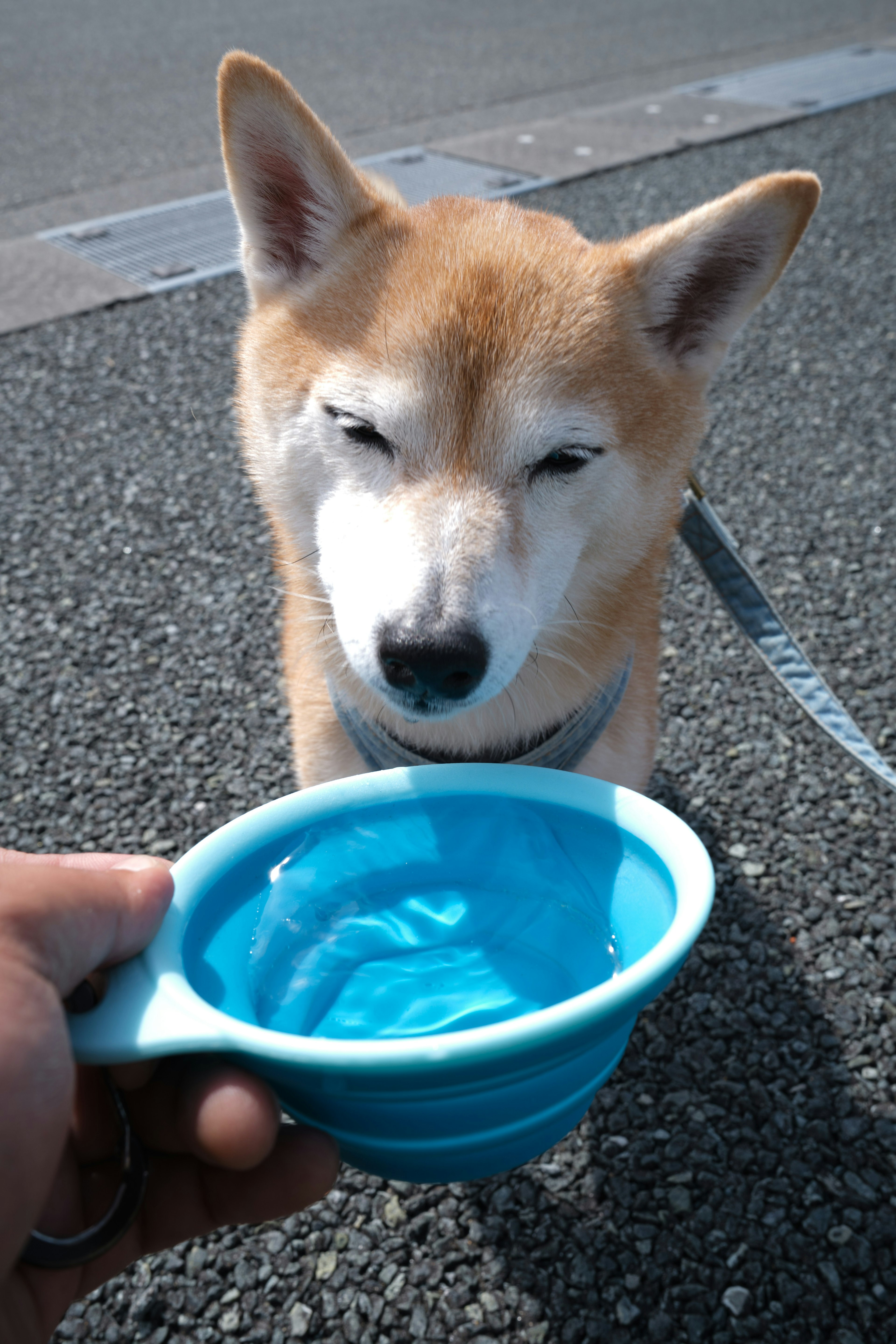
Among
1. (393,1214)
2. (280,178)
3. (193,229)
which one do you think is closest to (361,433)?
(280,178)

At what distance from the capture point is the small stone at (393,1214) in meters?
1.88

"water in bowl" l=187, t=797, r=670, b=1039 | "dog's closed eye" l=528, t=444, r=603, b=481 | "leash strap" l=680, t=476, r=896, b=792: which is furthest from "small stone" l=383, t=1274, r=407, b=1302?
"dog's closed eye" l=528, t=444, r=603, b=481

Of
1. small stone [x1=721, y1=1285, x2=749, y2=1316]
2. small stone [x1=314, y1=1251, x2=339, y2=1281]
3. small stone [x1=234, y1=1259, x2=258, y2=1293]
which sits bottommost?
small stone [x1=234, y1=1259, x2=258, y2=1293]

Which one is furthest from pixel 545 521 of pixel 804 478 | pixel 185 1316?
pixel 804 478

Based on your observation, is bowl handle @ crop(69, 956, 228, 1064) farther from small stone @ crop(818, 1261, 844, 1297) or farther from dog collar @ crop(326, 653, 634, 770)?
small stone @ crop(818, 1261, 844, 1297)

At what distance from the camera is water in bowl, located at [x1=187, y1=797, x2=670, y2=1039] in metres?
1.37

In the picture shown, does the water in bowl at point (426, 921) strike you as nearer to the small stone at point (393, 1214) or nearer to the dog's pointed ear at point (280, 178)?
the small stone at point (393, 1214)

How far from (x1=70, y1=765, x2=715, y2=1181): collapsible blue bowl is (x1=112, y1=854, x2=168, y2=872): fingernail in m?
0.04

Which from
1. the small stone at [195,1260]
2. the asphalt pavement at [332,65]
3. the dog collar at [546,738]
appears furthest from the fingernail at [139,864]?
the asphalt pavement at [332,65]

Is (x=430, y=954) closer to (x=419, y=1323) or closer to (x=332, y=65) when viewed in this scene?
(x=419, y=1323)

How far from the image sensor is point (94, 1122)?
1.28 metres

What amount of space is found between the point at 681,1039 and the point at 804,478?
9.33 ft

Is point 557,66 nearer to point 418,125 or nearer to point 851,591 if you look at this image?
point 418,125

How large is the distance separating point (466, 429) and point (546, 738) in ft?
2.21
